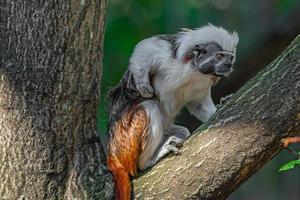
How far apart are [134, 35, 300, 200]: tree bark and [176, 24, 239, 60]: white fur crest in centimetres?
93

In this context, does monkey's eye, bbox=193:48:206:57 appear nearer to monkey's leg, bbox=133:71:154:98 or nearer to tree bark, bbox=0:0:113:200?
monkey's leg, bbox=133:71:154:98

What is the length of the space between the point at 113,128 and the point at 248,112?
3.70 feet

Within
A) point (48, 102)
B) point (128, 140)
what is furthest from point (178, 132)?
point (48, 102)

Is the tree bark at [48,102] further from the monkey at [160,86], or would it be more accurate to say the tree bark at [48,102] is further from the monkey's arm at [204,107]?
the monkey's arm at [204,107]

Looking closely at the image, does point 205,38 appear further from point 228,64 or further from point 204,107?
point 204,107

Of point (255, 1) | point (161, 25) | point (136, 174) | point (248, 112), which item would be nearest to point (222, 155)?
point (248, 112)

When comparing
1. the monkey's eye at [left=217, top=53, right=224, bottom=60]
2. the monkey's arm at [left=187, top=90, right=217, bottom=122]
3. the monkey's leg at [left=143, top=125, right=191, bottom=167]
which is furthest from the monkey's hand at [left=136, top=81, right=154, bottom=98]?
the monkey's arm at [left=187, top=90, right=217, bottom=122]

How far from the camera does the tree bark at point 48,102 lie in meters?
3.83

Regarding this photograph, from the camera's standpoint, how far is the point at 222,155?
3.67 metres

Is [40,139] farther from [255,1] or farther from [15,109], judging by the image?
[255,1]

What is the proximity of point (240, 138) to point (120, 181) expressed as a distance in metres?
0.75

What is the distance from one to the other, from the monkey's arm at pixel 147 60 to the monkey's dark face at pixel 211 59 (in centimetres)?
18

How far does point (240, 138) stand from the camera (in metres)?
3.64

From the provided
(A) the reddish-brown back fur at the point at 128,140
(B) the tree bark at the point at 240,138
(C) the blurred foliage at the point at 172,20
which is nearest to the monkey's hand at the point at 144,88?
(A) the reddish-brown back fur at the point at 128,140
